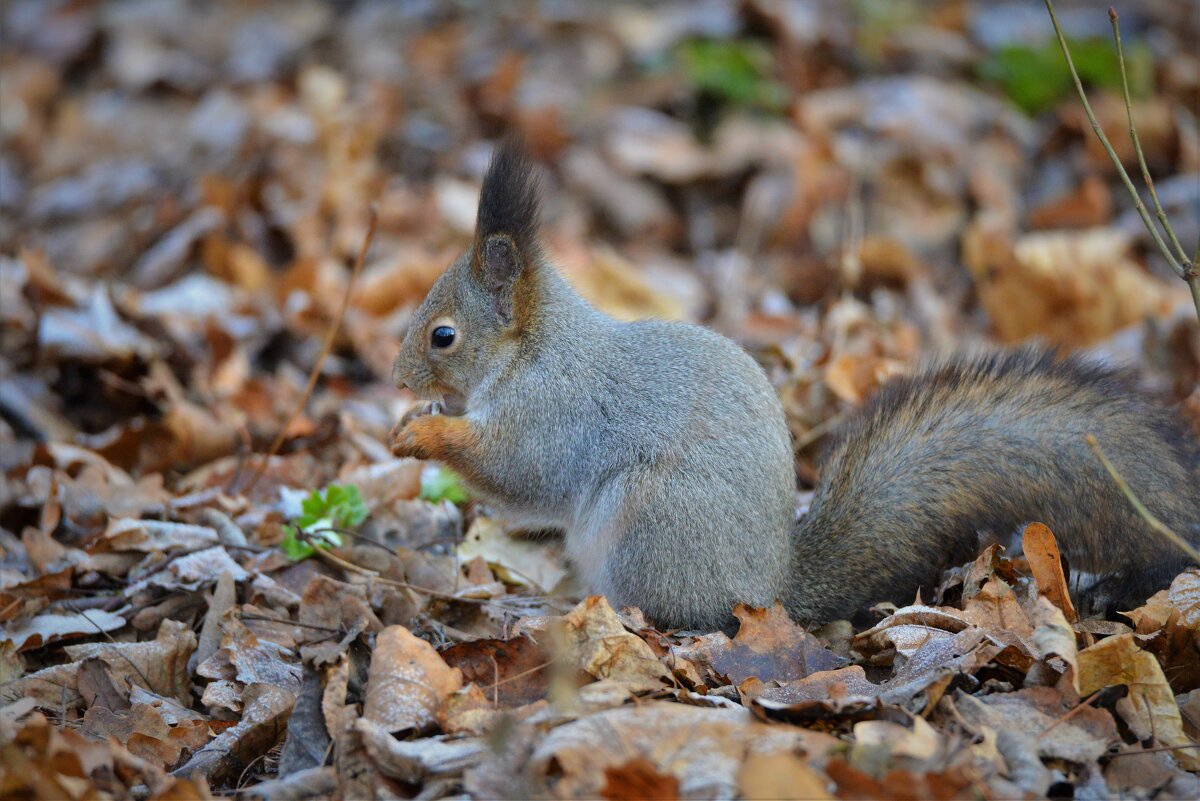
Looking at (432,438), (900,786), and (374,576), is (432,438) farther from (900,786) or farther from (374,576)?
(900,786)

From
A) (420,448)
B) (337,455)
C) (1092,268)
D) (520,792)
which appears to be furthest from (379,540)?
(1092,268)

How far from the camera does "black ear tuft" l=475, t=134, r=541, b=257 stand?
3195 mm

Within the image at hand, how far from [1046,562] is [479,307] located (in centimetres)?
170

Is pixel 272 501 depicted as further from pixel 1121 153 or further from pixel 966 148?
pixel 1121 153

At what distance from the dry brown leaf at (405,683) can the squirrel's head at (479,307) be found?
43.8 inches

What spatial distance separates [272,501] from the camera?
400cm

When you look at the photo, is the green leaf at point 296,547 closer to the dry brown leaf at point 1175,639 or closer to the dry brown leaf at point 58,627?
the dry brown leaf at point 58,627

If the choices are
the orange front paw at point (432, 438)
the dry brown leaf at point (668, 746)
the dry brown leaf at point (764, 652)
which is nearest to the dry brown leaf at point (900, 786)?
the dry brown leaf at point (668, 746)

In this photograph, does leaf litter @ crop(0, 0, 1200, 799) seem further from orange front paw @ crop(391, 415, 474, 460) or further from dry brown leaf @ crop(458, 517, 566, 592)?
orange front paw @ crop(391, 415, 474, 460)

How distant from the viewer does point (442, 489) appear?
3820mm

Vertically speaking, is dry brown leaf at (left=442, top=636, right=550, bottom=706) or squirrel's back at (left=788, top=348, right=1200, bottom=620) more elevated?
squirrel's back at (left=788, top=348, right=1200, bottom=620)

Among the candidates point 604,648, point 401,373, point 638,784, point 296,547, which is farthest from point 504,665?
point 401,373

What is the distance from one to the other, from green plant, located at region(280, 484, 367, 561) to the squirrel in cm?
30

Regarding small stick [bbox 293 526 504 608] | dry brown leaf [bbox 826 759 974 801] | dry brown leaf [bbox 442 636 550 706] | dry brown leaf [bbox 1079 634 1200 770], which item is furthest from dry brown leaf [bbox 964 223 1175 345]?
dry brown leaf [bbox 826 759 974 801]
